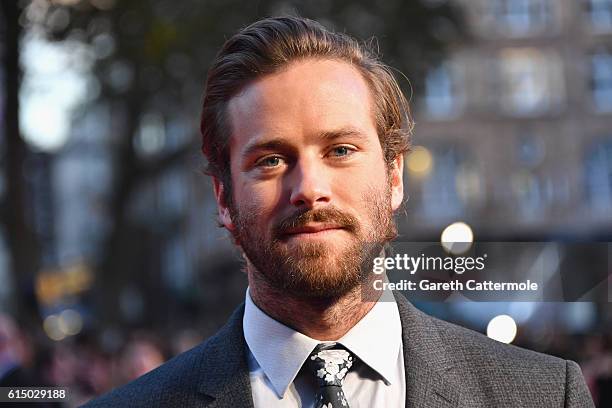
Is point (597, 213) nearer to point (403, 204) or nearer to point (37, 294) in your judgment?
point (37, 294)

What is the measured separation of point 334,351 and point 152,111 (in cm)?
1546

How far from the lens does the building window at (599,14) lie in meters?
40.3

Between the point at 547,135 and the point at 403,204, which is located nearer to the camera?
the point at 403,204

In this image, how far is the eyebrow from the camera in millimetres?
2451

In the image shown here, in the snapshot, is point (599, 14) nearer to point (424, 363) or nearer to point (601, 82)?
point (601, 82)

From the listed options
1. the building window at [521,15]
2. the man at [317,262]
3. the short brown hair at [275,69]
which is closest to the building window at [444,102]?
the building window at [521,15]

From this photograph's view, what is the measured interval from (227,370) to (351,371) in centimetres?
28

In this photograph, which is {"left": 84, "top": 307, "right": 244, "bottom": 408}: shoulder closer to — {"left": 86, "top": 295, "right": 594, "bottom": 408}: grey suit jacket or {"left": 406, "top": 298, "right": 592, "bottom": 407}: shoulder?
{"left": 86, "top": 295, "right": 594, "bottom": 408}: grey suit jacket

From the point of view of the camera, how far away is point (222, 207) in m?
2.70

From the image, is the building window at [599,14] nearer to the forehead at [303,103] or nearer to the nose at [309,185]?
the forehead at [303,103]

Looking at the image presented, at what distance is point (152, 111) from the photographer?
58.1 feet

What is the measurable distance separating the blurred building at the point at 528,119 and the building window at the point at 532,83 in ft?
0.12

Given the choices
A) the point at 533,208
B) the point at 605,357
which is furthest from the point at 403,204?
the point at 533,208

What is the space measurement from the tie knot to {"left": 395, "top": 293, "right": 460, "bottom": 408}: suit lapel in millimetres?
142
